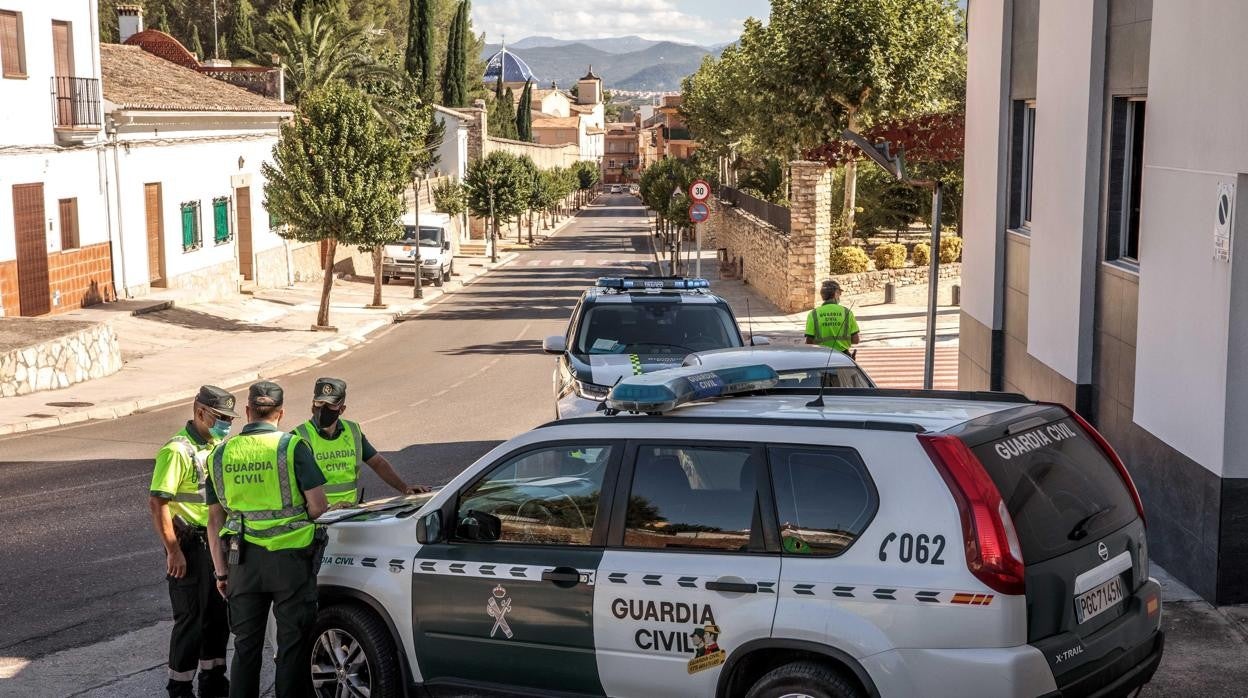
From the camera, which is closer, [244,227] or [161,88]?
[161,88]

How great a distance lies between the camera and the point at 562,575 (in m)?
6.21

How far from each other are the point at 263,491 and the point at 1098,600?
13.1 ft

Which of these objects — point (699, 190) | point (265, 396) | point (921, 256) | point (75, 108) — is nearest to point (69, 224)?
point (75, 108)

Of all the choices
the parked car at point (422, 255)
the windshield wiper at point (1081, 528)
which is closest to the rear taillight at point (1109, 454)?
the windshield wiper at point (1081, 528)

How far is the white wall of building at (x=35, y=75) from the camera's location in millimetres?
27328

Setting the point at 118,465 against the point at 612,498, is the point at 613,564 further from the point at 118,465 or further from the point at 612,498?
the point at 118,465

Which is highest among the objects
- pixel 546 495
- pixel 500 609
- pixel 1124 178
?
pixel 1124 178

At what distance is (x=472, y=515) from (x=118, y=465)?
10.5 meters

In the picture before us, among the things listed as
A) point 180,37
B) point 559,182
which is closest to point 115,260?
point 180,37

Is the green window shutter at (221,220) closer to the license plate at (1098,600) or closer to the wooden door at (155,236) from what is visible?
the wooden door at (155,236)

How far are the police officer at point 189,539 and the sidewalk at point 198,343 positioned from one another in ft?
40.8

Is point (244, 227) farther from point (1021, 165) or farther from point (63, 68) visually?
point (1021, 165)

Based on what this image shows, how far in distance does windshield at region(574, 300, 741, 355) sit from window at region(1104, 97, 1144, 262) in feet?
13.5

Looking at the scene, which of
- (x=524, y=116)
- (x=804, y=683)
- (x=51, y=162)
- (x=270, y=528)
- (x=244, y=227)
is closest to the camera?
(x=804, y=683)
